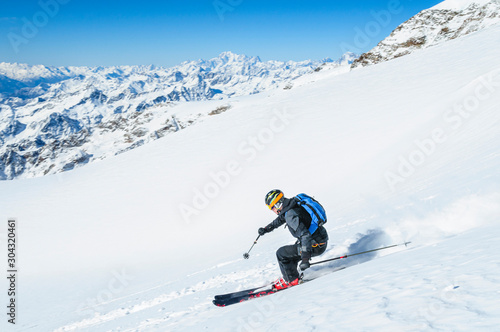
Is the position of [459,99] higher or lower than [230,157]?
lower

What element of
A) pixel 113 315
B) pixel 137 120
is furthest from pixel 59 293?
pixel 137 120

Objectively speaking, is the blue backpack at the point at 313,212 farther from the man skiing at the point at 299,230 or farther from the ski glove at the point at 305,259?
the ski glove at the point at 305,259

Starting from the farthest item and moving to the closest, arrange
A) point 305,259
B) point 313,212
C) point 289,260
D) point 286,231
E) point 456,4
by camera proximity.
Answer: point 456,4 → point 286,231 → point 289,260 → point 313,212 → point 305,259

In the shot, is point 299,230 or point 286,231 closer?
point 299,230

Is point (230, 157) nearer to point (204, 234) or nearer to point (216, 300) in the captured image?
point (204, 234)

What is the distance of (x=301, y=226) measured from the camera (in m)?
5.96

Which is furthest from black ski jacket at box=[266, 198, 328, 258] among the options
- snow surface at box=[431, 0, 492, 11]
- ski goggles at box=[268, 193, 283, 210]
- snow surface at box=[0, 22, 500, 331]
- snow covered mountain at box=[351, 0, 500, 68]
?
snow surface at box=[431, 0, 492, 11]

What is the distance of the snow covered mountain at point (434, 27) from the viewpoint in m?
92.4

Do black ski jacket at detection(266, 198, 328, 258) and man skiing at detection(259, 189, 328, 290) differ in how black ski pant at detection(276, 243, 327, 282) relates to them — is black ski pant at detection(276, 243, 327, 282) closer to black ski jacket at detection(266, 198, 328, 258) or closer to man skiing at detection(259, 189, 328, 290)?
man skiing at detection(259, 189, 328, 290)

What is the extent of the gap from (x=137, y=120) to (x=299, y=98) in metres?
192

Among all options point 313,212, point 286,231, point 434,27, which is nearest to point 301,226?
point 313,212

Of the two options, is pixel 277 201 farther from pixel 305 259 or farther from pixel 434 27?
pixel 434 27

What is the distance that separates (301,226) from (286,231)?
551cm

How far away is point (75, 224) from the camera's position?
52.3ft
